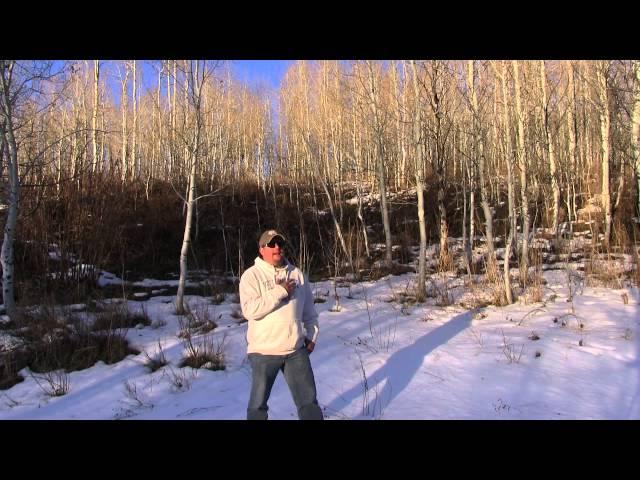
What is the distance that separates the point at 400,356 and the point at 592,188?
63.9 feet

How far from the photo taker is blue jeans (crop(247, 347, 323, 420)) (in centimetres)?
348

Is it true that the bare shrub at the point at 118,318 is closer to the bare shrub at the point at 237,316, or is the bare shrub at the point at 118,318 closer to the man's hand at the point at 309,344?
the bare shrub at the point at 237,316

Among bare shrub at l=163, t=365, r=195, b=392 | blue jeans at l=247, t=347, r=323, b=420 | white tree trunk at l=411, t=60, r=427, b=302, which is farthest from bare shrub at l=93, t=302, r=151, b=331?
white tree trunk at l=411, t=60, r=427, b=302

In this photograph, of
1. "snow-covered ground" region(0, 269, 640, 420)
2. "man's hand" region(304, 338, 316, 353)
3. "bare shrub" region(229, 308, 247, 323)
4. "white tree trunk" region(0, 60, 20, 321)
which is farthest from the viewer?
"bare shrub" region(229, 308, 247, 323)

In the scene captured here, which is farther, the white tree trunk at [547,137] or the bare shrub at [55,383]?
the white tree trunk at [547,137]

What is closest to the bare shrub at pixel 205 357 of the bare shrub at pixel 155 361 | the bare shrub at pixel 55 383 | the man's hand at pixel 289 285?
the bare shrub at pixel 155 361

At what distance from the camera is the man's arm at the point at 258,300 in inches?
134

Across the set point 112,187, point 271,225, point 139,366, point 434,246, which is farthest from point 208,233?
point 139,366

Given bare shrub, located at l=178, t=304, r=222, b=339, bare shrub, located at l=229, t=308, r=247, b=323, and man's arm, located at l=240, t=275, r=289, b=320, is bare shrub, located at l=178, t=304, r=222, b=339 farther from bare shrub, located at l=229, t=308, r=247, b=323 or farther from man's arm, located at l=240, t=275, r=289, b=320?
man's arm, located at l=240, t=275, r=289, b=320

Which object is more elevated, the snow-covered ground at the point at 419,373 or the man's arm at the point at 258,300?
the man's arm at the point at 258,300

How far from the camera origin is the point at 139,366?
6586 millimetres

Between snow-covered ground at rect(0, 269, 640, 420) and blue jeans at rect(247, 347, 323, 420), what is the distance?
131 cm

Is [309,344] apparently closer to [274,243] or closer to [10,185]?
[274,243]

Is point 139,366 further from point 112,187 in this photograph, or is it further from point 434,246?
point 112,187
